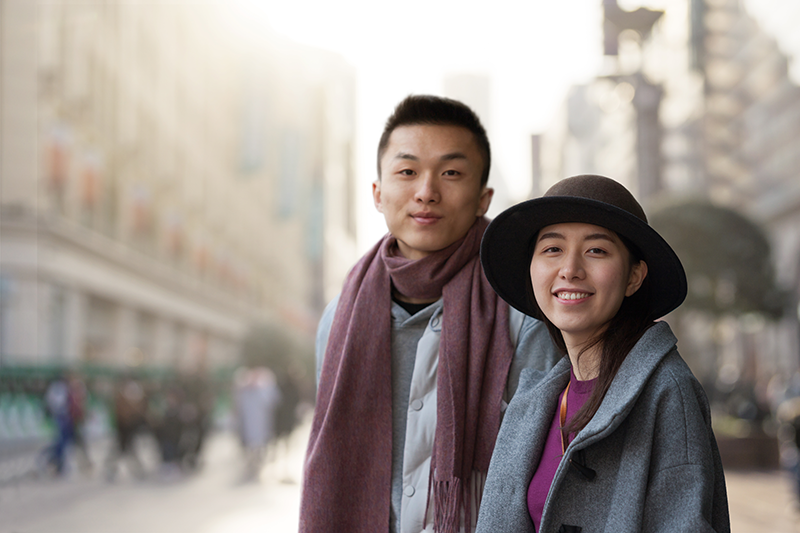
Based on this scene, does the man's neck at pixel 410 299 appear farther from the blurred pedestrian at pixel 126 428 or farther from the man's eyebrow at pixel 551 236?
the blurred pedestrian at pixel 126 428

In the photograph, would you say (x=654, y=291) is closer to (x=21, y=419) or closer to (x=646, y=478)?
(x=646, y=478)

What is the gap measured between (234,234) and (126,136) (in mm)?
18244

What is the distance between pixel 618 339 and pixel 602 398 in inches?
6.7

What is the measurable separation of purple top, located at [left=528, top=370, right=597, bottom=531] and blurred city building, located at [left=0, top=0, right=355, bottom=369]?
17.5 metres

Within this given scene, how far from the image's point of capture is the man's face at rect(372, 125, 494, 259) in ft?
8.01

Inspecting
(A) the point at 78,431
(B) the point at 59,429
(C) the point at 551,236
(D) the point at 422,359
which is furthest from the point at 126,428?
(C) the point at 551,236

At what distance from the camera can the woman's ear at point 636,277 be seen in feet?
6.68

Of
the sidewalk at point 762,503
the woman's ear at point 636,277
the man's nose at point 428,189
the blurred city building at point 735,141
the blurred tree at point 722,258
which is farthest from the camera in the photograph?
the blurred city building at point 735,141

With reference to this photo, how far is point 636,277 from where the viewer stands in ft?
6.70

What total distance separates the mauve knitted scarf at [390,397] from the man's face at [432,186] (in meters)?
0.08

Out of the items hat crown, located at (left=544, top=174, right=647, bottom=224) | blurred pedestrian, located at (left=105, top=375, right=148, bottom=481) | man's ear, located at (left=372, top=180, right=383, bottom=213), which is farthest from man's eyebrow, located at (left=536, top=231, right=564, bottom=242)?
blurred pedestrian, located at (left=105, top=375, right=148, bottom=481)

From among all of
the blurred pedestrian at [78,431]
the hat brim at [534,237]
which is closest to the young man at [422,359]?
the hat brim at [534,237]

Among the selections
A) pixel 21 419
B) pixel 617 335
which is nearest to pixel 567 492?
pixel 617 335

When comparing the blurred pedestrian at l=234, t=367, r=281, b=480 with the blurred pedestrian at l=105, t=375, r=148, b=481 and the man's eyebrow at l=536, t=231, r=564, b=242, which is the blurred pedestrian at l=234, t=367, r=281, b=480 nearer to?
the blurred pedestrian at l=105, t=375, r=148, b=481
